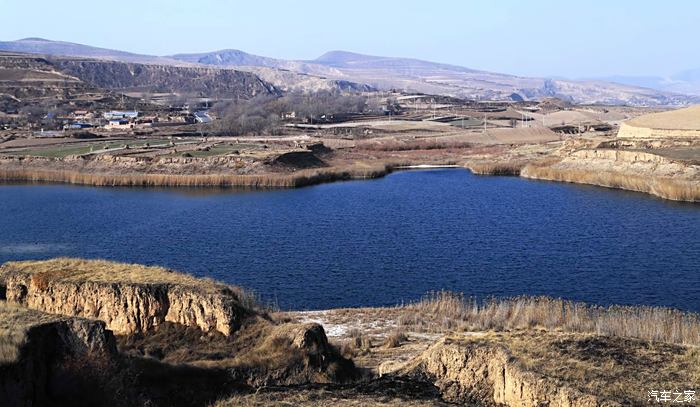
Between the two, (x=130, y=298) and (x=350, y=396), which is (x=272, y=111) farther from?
(x=350, y=396)

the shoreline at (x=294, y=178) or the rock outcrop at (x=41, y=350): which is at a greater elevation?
the rock outcrop at (x=41, y=350)

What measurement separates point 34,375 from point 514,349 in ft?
29.8

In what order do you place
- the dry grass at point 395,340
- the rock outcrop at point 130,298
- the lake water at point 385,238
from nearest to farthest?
1. the rock outcrop at point 130,298
2. the dry grass at point 395,340
3. the lake water at point 385,238

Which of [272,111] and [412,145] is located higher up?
[272,111]

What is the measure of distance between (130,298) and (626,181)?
1795 inches

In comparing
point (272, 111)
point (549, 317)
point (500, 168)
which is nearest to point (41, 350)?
point (549, 317)

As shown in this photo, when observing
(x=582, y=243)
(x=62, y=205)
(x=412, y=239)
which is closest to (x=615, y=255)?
(x=582, y=243)

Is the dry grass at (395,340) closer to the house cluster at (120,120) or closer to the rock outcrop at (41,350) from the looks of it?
the rock outcrop at (41,350)

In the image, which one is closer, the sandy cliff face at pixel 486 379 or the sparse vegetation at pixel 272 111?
the sandy cliff face at pixel 486 379

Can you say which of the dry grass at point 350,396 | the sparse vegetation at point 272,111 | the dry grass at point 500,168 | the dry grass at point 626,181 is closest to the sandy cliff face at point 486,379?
the dry grass at point 350,396

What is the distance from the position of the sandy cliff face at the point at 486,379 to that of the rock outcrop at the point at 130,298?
5337 millimetres

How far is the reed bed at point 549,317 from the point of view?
21342 mm

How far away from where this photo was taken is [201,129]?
10062 centimetres

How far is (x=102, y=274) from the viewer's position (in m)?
21.3
